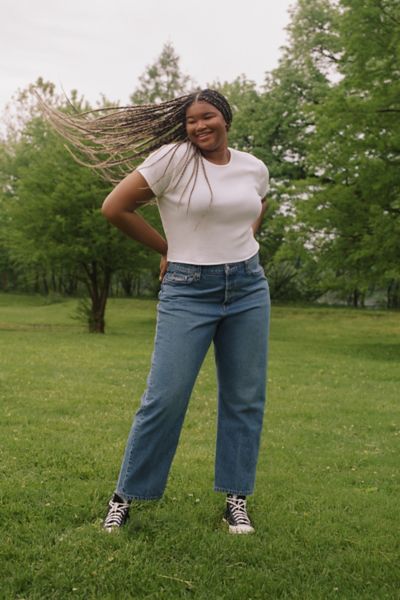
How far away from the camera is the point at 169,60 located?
40.3m

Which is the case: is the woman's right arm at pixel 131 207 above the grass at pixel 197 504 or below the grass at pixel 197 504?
above

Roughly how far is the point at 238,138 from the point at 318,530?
30.4 meters

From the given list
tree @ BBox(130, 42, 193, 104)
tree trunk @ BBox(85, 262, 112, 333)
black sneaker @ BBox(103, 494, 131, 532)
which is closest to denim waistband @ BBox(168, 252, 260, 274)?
black sneaker @ BBox(103, 494, 131, 532)

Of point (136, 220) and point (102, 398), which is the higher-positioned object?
point (136, 220)

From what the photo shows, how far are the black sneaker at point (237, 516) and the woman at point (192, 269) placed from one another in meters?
0.01

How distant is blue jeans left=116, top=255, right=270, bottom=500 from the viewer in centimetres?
357

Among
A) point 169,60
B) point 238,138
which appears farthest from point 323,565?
point 169,60

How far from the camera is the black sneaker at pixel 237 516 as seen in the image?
12.7 ft

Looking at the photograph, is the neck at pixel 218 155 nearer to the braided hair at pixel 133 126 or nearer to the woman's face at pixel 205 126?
the woman's face at pixel 205 126

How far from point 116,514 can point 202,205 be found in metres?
1.74

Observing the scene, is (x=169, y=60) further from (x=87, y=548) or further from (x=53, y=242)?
(x=87, y=548)

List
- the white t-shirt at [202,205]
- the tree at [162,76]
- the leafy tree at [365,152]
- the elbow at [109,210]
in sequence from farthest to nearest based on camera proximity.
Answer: the tree at [162,76] → the leafy tree at [365,152] → the elbow at [109,210] → the white t-shirt at [202,205]

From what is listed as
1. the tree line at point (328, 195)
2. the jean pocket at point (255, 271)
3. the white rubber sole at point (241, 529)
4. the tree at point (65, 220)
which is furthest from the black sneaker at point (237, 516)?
the tree at point (65, 220)

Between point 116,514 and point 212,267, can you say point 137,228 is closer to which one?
point 212,267
